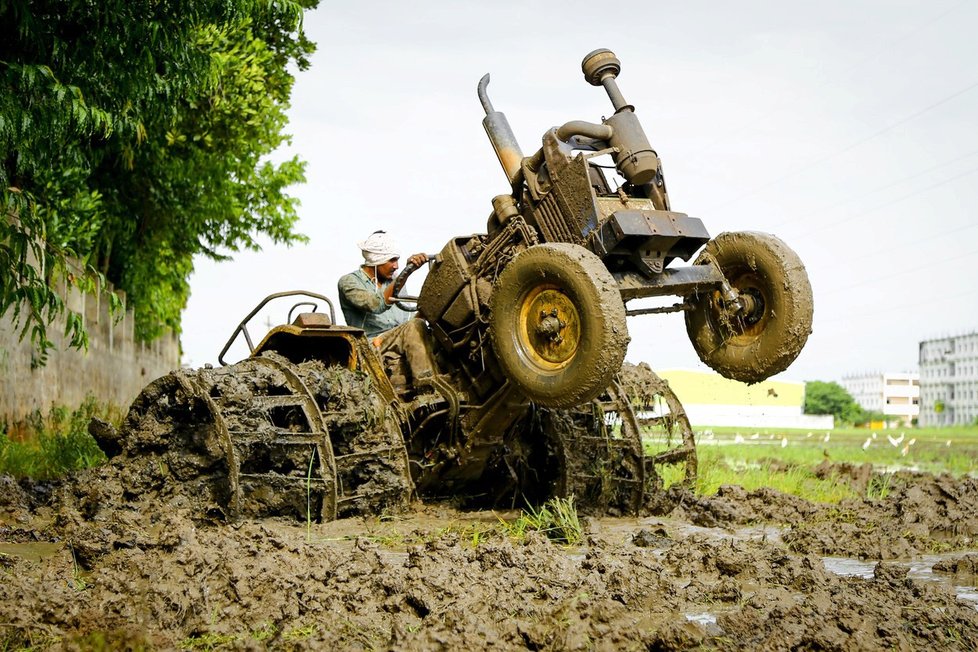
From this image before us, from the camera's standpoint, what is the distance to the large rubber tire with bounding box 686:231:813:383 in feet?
21.5

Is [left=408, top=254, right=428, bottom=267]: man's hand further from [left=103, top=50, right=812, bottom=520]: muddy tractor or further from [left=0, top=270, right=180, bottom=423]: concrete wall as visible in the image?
[left=0, top=270, right=180, bottom=423]: concrete wall

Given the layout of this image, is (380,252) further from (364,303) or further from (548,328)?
(548,328)

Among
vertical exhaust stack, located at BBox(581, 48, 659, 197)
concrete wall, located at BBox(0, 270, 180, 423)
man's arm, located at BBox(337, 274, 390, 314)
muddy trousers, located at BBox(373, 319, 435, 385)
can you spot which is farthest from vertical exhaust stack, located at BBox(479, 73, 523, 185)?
concrete wall, located at BBox(0, 270, 180, 423)

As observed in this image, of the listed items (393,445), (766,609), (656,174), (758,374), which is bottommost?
(766,609)

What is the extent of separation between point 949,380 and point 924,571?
212ft

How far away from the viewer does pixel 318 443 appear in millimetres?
6820

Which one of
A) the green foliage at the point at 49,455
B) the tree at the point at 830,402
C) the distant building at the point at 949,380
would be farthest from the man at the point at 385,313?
the tree at the point at 830,402

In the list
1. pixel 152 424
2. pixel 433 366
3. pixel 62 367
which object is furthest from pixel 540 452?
pixel 62 367

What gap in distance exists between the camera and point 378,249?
342 inches

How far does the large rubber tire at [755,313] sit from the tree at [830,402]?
81.2 metres

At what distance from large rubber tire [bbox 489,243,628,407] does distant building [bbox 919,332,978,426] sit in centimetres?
5953

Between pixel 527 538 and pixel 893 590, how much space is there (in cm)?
201

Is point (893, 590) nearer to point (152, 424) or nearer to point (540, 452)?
point (540, 452)

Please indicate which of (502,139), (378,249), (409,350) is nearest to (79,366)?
(378,249)
